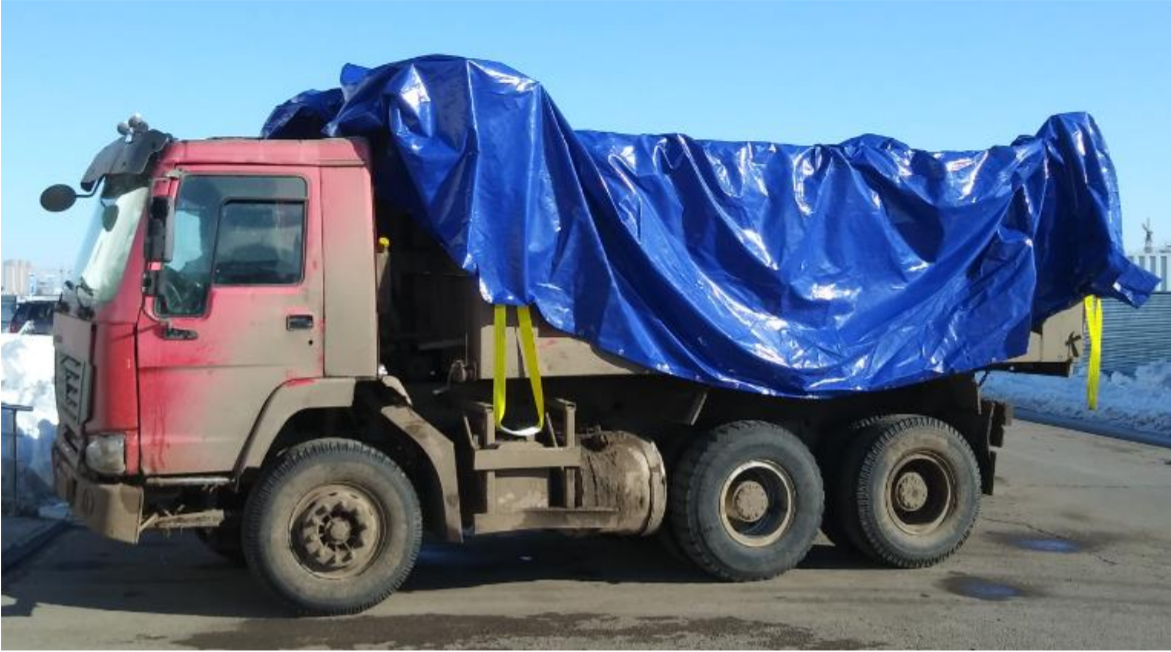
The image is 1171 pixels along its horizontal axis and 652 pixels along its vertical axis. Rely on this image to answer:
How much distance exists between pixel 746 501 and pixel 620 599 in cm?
117

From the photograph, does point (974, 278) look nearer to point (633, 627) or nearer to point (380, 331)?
point (633, 627)

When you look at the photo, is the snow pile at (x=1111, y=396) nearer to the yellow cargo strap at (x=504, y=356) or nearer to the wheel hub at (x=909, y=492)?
the wheel hub at (x=909, y=492)

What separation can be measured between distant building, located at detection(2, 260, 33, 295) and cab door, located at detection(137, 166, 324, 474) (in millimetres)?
35738

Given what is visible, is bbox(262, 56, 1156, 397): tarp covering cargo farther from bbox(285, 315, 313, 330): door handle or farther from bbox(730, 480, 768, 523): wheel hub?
bbox(285, 315, 313, 330): door handle

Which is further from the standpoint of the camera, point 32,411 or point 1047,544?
point 32,411

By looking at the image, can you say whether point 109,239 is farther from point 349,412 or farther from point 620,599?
point 620,599

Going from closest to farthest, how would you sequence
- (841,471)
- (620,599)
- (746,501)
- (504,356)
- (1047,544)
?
(504,356)
(620,599)
(746,501)
(841,471)
(1047,544)

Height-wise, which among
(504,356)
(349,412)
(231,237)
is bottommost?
(349,412)

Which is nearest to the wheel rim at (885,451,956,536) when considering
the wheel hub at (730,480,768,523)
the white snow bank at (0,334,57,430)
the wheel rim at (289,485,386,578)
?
the wheel hub at (730,480,768,523)

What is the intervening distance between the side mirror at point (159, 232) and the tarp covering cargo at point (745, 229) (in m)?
1.25

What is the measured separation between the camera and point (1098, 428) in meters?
17.3

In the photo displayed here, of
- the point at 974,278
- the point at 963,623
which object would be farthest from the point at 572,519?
the point at 974,278

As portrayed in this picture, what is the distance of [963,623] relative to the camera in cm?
664

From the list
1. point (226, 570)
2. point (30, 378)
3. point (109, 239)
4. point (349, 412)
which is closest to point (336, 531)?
point (349, 412)
